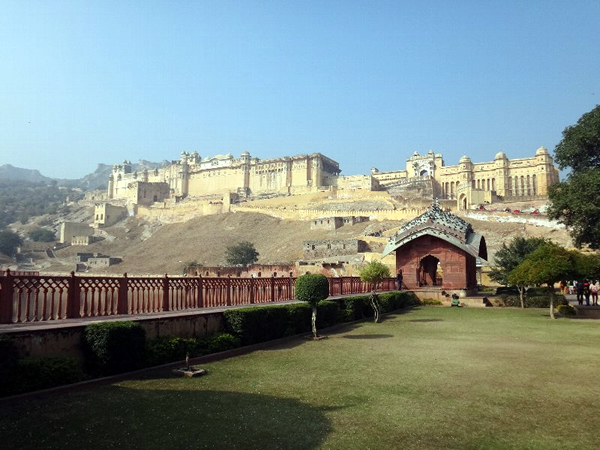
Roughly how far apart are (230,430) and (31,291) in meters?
4.70

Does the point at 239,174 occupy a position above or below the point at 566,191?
above

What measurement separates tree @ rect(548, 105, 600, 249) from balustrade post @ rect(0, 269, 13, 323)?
24.2 m

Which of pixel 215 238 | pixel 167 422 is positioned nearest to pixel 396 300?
pixel 167 422

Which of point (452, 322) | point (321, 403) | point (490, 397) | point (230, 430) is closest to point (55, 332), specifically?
point (230, 430)

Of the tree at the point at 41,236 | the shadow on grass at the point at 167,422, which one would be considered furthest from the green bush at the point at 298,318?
the tree at the point at 41,236

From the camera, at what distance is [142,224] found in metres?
97.1

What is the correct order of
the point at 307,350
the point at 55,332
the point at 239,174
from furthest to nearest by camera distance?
the point at 239,174
the point at 307,350
the point at 55,332

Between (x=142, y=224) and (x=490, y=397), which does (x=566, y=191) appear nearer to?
(x=490, y=397)

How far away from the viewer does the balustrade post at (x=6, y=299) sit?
7.00 metres

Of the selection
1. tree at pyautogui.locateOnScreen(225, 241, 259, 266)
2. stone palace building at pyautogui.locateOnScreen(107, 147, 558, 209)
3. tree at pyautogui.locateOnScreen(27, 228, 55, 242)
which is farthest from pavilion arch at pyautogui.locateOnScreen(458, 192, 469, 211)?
tree at pyautogui.locateOnScreen(27, 228, 55, 242)

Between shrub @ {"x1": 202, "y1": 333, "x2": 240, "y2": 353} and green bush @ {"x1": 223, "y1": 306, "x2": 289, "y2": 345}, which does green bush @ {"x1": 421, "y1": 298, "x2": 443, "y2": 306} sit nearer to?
green bush @ {"x1": 223, "y1": 306, "x2": 289, "y2": 345}

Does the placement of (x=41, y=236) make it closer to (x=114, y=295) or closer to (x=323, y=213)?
(x=323, y=213)

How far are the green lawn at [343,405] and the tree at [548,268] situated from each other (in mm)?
6622

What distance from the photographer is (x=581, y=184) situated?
76.8 feet
